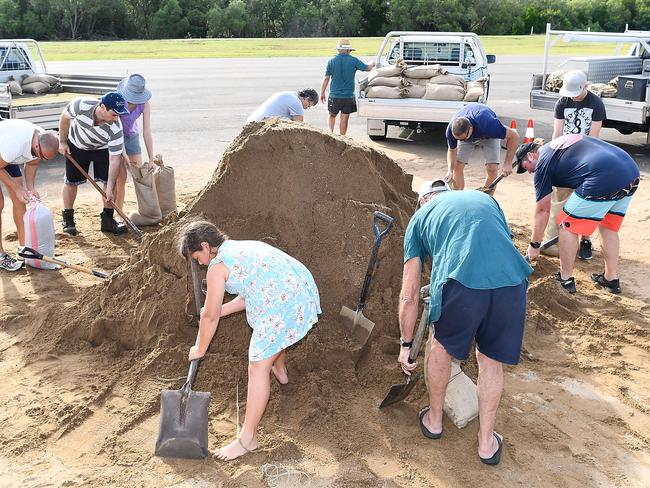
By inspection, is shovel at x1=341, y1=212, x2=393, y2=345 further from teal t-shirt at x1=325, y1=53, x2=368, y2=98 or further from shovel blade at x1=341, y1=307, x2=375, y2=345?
teal t-shirt at x1=325, y1=53, x2=368, y2=98

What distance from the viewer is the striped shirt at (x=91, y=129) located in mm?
7371

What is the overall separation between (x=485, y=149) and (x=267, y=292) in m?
5.23

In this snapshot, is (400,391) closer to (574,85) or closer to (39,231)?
(39,231)

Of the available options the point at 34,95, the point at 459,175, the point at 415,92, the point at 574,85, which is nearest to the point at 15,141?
the point at 459,175

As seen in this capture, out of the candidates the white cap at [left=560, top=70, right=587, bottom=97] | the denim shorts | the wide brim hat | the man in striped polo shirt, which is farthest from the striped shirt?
the white cap at [left=560, top=70, right=587, bottom=97]

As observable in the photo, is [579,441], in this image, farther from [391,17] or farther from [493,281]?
[391,17]

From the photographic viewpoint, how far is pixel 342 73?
11.4 m

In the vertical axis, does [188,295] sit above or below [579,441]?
above

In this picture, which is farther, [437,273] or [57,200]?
[57,200]

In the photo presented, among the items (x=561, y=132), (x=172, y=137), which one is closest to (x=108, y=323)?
(x=561, y=132)

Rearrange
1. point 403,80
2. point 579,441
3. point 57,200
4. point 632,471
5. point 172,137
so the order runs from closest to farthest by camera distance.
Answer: point 632,471 → point 579,441 → point 57,200 → point 403,80 → point 172,137

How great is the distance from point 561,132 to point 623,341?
3.42m

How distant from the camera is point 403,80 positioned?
11742mm

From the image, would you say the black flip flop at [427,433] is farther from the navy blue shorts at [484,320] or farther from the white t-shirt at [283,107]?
the white t-shirt at [283,107]
